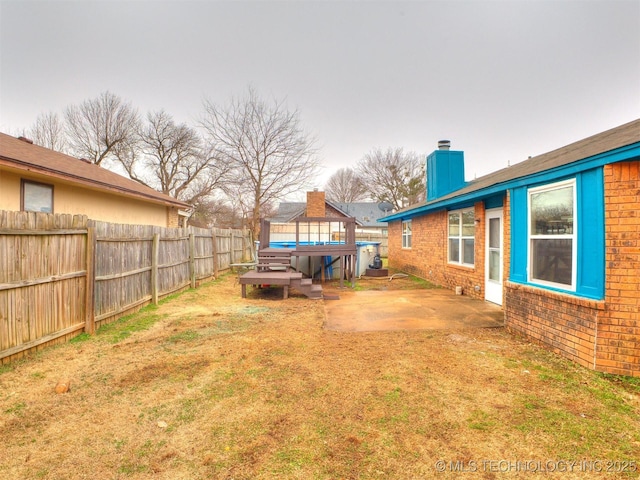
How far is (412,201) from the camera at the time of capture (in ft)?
108

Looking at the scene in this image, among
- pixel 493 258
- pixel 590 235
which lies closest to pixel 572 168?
pixel 590 235

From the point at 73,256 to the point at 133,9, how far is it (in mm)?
11457

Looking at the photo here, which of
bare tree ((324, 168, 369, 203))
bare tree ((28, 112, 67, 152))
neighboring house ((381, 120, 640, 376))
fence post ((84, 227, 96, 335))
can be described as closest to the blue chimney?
neighboring house ((381, 120, 640, 376))

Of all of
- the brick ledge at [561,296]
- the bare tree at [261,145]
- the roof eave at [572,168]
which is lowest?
the brick ledge at [561,296]

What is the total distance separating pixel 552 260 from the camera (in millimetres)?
4250

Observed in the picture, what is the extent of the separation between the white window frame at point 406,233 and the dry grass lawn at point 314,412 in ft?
27.8

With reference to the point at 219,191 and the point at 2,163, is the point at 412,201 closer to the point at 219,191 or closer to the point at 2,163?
the point at 219,191

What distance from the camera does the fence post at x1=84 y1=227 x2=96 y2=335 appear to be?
492 centimetres

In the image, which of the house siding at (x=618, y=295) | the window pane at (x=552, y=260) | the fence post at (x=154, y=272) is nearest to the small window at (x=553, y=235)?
the window pane at (x=552, y=260)

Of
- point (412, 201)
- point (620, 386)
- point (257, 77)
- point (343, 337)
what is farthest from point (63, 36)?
point (412, 201)

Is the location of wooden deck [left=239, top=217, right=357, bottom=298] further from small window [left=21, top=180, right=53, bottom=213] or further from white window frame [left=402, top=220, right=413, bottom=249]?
small window [left=21, top=180, right=53, bottom=213]

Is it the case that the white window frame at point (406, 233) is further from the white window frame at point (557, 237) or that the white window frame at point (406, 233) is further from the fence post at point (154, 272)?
the fence post at point (154, 272)

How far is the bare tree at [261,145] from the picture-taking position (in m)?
20.8

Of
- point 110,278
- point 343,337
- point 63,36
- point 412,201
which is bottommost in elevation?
point 343,337
